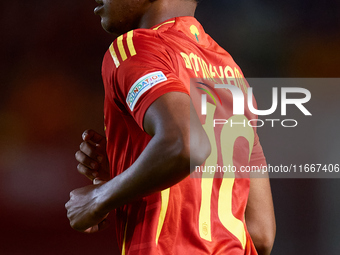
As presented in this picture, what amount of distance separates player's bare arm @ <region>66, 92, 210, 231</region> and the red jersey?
0.03 meters

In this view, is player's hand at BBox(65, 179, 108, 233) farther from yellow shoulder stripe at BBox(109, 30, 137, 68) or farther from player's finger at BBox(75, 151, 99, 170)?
yellow shoulder stripe at BBox(109, 30, 137, 68)

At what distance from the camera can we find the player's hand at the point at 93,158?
104 cm

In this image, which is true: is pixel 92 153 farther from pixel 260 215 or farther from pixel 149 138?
pixel 260 215

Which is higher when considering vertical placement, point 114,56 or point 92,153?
point 114,56

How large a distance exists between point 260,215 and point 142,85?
0.63m

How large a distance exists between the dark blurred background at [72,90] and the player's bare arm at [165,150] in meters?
1.71

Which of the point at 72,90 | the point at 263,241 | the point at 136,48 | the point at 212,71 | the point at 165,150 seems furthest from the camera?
the point at 72,90

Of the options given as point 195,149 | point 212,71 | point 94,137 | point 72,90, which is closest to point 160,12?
point 212,71

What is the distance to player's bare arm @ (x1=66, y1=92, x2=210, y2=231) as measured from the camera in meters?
0.71

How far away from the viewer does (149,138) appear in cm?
84

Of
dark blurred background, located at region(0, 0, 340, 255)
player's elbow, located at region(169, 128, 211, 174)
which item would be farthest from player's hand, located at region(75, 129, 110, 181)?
dark blurred background, located at region(0, 0, 340, 255)

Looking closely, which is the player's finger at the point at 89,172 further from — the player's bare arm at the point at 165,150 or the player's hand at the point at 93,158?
the player's bare arm at the point at 165,150

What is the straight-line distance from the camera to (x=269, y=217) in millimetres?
1229

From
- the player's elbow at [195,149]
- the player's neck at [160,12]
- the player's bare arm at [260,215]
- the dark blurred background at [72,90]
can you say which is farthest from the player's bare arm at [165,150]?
the dark blurred background at [72,90]
